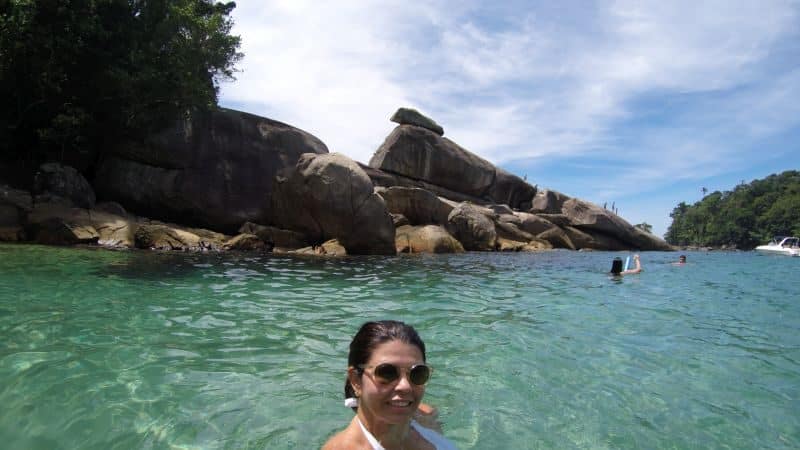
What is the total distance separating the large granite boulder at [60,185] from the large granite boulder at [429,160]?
17827 mm

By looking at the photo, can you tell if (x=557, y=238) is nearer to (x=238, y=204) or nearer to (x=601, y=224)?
(x=601, y=224)

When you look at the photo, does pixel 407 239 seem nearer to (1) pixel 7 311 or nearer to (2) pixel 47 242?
(2) pixel 47 242

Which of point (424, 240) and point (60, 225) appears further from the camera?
point (424, 240)

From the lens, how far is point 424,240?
66.9ft

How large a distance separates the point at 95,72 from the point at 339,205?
986 cm

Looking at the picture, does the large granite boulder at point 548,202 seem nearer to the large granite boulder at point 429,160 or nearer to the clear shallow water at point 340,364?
the large granite boulder at point 429,160

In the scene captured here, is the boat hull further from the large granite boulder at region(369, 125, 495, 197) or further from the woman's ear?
the woman's ear

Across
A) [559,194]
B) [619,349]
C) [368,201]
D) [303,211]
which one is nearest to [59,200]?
[303,211]

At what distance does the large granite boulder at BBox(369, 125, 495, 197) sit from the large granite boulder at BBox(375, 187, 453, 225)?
302 inches

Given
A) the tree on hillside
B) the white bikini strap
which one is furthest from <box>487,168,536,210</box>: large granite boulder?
the white bikini strap

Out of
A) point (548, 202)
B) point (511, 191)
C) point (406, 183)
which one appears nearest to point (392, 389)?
point (406, 183)

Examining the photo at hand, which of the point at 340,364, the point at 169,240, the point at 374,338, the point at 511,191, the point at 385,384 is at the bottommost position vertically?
the point at 169,240

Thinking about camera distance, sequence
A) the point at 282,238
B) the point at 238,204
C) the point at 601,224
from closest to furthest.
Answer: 1. the point at 282,238
2. the point at 238,204
3. the point at 601,224

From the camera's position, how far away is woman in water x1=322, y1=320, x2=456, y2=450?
6.28ft
